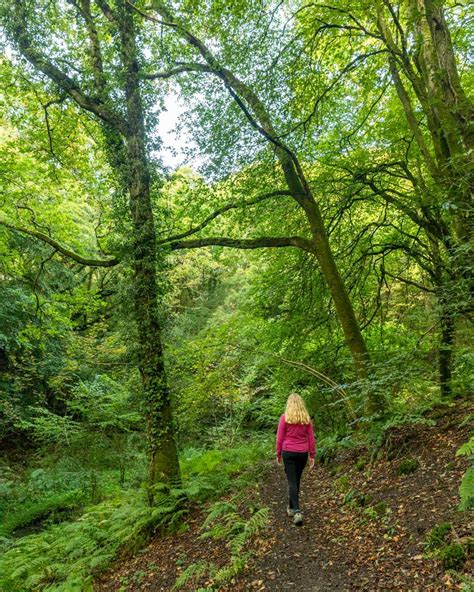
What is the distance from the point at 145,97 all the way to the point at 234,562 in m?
7.17

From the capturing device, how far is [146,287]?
6586mm

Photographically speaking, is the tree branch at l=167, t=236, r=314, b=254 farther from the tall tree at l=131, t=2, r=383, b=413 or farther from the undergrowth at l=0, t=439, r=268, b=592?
the undergrowth at l=0, t=439, r=268, b=592

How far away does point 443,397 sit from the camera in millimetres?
5762

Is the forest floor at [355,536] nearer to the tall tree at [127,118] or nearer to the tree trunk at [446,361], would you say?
the tree trunk at [446,361]

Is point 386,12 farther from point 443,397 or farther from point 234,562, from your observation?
point 234,562

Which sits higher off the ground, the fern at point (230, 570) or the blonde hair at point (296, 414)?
the blonde hair at point (296, 414)

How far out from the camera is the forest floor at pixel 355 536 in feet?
10.8

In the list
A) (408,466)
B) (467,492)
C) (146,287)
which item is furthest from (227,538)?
(146,287)

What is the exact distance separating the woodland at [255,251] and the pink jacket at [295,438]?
74cm

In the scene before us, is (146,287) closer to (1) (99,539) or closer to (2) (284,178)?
(2) (284,178)

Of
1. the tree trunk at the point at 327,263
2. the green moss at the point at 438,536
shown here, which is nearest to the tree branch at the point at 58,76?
the tree trunk at the point at 327,263

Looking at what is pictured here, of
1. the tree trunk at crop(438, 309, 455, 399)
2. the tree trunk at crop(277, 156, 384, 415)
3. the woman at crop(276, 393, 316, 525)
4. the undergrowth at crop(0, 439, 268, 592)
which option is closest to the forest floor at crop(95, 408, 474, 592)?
the undergrowth at crop(0, 439, 268, 592)

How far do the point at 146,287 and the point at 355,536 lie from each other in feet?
14.8

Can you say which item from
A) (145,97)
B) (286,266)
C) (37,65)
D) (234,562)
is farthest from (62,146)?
(234,562)
